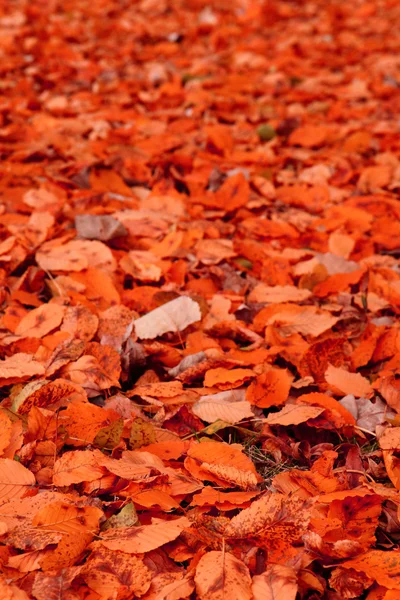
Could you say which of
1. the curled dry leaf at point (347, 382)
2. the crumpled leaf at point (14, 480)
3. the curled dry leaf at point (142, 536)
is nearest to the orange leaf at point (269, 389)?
the curled dry leaf at point (347, 382)

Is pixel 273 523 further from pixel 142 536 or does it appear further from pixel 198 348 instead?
pixel 198 348

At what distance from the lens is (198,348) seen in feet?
5.67

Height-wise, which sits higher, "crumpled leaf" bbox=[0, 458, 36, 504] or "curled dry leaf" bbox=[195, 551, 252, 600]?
"crumpled leaf" bbox=[0, 458, 36, 504]

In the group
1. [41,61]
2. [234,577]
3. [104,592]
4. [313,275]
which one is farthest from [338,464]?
[41,61]

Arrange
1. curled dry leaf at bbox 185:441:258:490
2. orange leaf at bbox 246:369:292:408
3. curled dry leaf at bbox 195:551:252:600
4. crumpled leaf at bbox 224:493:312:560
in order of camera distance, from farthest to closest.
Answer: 1. orange leaf at bbox 246:369:292:408
2. curled dry leaf at bbox 185:441:258:490
3. crumpled leaf at bbox 224:493:312:560
4. curled dry leaf at bbox 195:551:252:600

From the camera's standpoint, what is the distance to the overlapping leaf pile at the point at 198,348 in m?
1.15

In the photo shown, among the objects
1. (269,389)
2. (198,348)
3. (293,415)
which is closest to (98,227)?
(198,348)

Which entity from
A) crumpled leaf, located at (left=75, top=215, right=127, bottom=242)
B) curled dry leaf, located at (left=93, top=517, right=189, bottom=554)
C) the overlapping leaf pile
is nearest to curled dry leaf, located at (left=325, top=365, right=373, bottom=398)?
the overlapping leaf pile

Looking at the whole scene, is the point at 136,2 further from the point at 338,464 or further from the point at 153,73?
the point at 338,464

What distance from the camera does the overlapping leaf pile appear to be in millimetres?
1153

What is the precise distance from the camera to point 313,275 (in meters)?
2.02

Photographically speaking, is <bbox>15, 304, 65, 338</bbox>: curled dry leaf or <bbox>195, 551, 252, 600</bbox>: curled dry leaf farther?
<bbox>15, 304, 65, 338</bbox>: curled dry leaf

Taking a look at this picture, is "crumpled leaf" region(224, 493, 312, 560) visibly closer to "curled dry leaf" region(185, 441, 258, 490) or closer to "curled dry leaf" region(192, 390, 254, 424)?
"curled dry leaf" region(185, 441, 258, 490)

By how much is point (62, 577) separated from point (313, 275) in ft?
3.98
